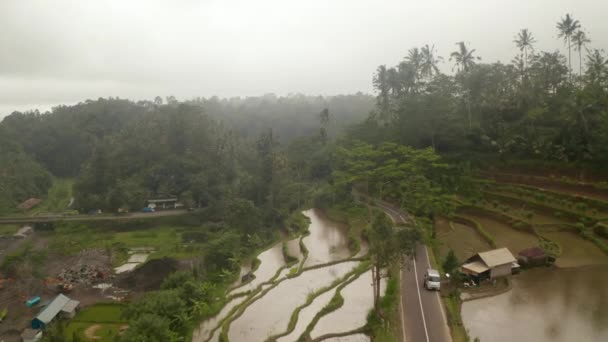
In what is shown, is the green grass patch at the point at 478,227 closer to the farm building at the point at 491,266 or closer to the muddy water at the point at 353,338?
the farm building at the point at 491,266

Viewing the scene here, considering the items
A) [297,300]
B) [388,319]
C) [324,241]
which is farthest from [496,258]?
[324,241]

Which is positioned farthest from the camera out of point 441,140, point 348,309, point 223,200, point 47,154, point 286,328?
point 47,154

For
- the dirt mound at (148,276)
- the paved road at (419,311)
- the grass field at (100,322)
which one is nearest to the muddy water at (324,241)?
the paved road at (419,311)

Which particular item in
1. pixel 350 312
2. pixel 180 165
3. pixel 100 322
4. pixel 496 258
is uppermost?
pixel 180 165

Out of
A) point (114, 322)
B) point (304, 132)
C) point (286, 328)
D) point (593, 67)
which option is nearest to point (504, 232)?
point (286, 328)

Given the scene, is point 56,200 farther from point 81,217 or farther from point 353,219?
point 353,219

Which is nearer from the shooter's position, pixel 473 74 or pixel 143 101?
pixel 473 74

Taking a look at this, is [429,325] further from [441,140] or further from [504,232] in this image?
[441,140]
